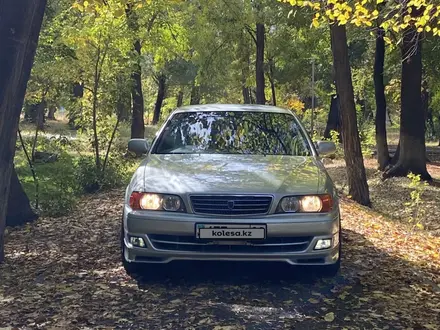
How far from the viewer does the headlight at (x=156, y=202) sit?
16.8ft

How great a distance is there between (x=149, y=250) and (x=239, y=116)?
2.31 meters

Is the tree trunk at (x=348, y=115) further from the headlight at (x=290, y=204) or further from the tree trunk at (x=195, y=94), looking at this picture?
the tree trunk at (x=195, y=94)

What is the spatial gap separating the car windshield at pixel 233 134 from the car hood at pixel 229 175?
0.28 metres

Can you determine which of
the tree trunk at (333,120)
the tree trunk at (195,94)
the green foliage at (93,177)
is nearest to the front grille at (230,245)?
the green foliage at (93,177)

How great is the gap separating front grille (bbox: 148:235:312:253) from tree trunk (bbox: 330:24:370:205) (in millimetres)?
6327

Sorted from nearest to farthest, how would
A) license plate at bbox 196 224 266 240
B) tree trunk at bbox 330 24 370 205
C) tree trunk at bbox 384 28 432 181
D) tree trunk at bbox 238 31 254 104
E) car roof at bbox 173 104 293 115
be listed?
license plate at bbox 196 224 266 240, car roof at bbox 173 104 293 115, tree trunk at bbox 330 24 370 205, tree trunk at bbox 384 28 432 181, tree trunk at bbox 238 31 254 104

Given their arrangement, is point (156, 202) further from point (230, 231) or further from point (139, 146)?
point (139, 146)

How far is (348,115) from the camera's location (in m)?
11.0

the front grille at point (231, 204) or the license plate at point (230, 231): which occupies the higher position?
the front grille at point (231, 204)

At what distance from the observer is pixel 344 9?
6.92 meters

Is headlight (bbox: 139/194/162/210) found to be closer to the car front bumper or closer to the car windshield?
the car front bumper

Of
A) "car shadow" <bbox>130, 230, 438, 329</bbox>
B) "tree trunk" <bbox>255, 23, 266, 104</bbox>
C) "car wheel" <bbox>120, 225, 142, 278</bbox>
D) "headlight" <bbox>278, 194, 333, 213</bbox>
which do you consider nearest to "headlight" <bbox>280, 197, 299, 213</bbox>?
"headlight" <bbox>278, 194, 333, 213</bbox>

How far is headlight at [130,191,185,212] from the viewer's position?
16.8 feet

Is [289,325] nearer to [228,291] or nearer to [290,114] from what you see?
→ [228,291]
